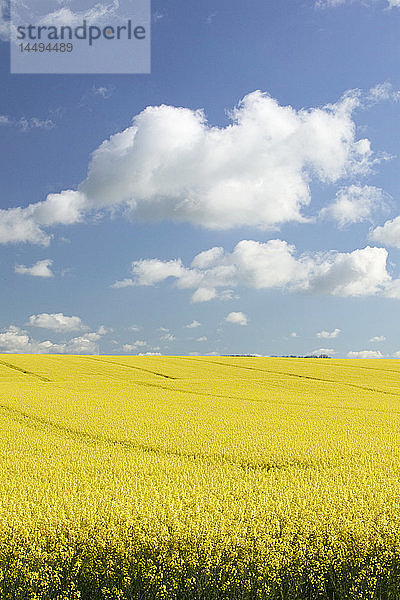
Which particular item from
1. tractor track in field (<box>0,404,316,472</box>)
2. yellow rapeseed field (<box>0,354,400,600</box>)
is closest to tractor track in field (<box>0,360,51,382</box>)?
tractor track in field (<box>0,404,316,472</box>)

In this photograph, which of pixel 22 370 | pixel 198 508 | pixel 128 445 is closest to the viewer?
pixel 198 508

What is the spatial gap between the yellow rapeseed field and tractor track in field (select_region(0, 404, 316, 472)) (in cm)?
5

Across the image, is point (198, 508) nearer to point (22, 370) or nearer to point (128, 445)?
point (128, 445)

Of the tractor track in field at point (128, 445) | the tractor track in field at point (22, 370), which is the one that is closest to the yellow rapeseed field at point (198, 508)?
the tractor track in field at point (128, 445)

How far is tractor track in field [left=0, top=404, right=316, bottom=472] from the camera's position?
12000mm

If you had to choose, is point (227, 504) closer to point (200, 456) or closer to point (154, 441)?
point (200, 456)

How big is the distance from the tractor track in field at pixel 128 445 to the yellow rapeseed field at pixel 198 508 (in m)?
0.05

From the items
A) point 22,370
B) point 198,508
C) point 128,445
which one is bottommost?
point 128,445

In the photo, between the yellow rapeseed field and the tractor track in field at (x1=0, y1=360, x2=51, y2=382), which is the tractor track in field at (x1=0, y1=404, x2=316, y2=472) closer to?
the yellow rapeseed field

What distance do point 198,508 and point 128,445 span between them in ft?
22.9

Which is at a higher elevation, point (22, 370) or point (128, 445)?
point (22, 370)

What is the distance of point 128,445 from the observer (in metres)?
14.4

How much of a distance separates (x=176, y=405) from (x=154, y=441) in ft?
26.9

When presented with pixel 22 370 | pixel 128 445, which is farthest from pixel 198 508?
pixel 22 370
